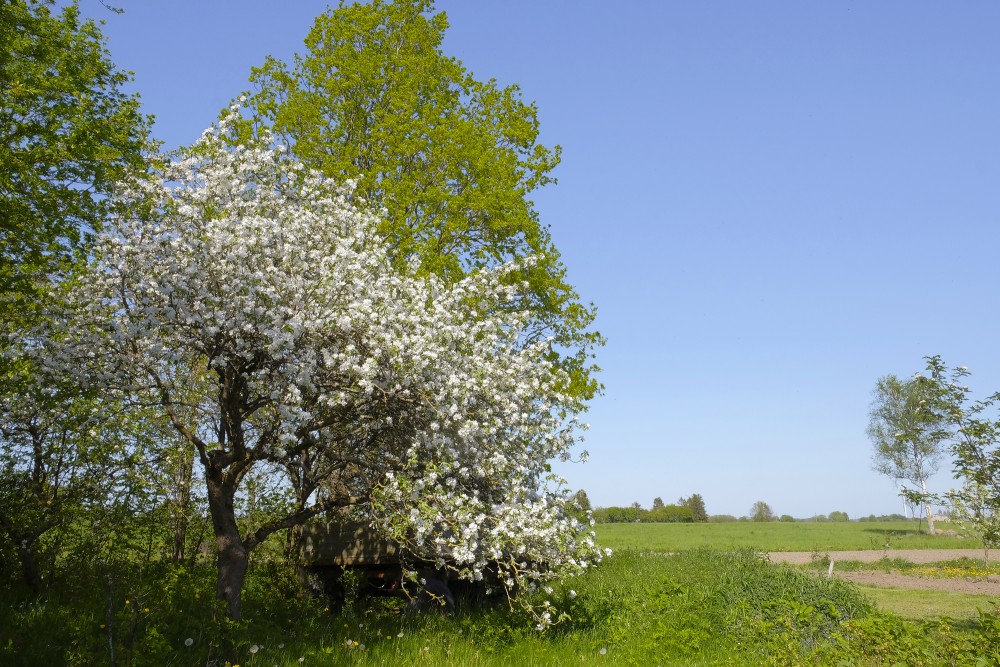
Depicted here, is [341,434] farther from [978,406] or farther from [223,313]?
[978,406]

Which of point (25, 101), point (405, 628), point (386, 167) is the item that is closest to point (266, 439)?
point (405, 628)

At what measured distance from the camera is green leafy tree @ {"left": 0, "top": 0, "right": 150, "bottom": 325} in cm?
1116

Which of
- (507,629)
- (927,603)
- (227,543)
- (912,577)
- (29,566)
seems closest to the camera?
(227,543)

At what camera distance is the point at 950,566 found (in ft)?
123

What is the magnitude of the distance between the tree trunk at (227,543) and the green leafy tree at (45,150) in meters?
4.17

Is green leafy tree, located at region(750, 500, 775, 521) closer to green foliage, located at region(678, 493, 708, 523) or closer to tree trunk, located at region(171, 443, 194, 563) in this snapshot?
green foliage, located at region(678, 493, 708, 523)

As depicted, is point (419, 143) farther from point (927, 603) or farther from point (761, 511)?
point (761, 511)

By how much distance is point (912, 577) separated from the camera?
34.2 m

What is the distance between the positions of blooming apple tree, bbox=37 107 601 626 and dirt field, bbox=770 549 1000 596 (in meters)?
21.9

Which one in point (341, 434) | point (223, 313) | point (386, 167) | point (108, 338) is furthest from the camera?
point (386, 167)

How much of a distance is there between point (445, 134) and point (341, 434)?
9936 mm

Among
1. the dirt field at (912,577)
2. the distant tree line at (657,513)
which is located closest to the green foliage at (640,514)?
the distant tree line at (657,513)

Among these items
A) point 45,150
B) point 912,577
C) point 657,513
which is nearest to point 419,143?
point 45,150

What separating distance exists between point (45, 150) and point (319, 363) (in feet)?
19.2
